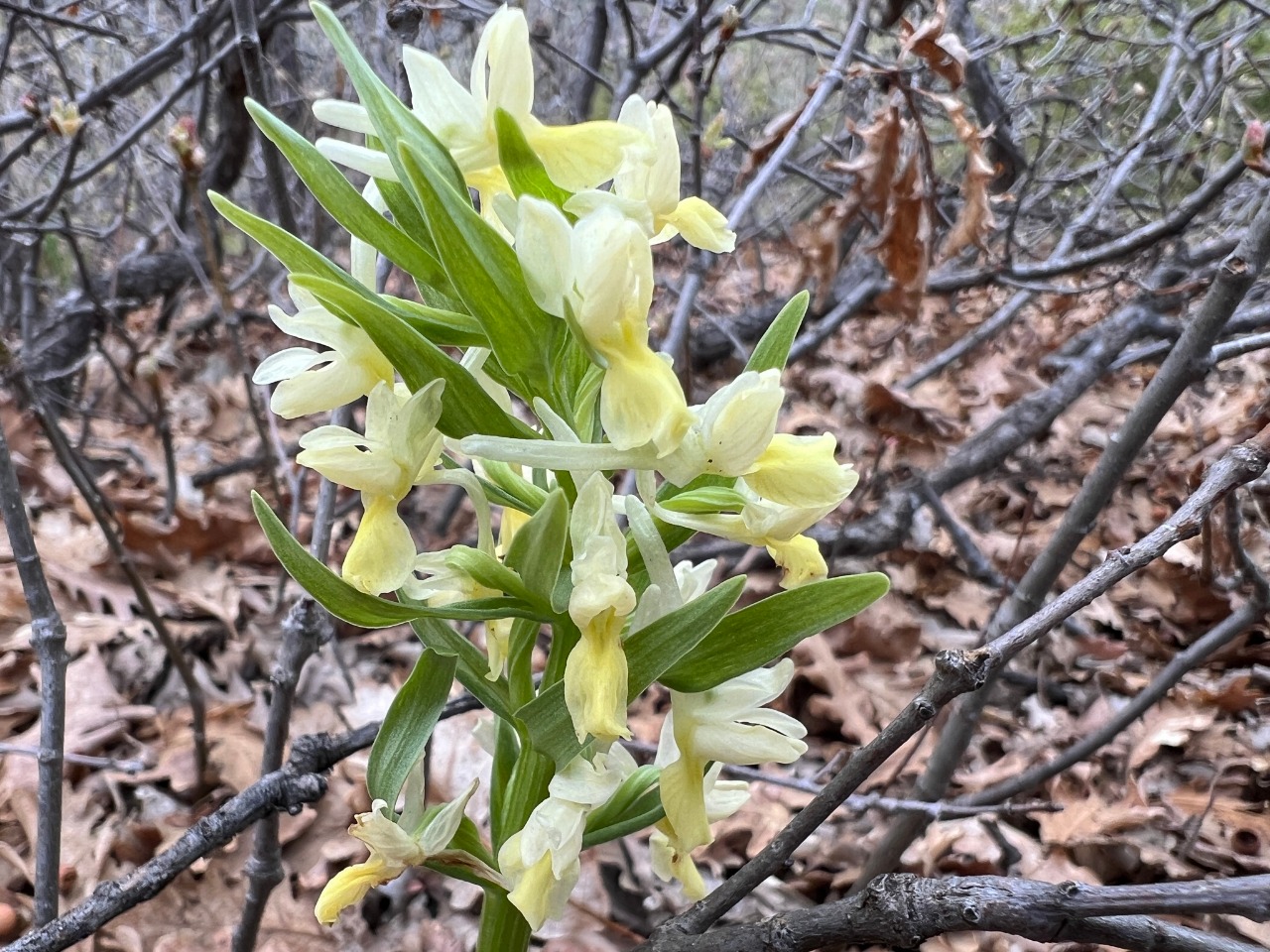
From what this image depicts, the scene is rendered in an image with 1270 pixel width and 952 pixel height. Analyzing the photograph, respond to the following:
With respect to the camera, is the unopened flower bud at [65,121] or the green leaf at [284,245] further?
the unopened flower bud at [65,121]

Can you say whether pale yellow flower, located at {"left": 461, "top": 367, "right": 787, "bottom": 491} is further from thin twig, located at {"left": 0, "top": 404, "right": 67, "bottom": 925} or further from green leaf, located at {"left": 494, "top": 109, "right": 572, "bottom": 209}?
thin twig, located at {"left": 0, "top": 404, "right": 67, "bottom": 925}

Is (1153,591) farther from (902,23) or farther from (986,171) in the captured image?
(902,23)

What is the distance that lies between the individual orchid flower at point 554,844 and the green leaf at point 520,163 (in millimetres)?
619

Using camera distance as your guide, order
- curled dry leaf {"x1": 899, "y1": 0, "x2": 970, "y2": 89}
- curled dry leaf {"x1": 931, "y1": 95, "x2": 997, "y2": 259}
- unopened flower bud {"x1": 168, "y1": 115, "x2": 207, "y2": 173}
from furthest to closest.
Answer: curled dry leaf {"x1": 931, "y1": 95, "x2": 997, "y2": 259} → curled dry leaf {"x1": 899, "y1": 0, "x2": 970, "y2": 89} → unopened flower bud {"x1": 168, "y1": 115, "x2": 207, "y2": 173}

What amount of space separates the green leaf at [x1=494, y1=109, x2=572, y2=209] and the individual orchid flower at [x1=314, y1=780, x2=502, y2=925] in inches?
25.5

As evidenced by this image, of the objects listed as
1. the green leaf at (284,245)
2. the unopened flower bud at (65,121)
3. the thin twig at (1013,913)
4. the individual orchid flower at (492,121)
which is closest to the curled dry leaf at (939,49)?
the individual orchid flower at (492,121)

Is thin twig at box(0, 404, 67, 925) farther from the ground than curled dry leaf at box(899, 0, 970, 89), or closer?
closer

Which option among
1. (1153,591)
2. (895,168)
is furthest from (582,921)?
(895,168)

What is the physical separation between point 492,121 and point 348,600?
534 mm

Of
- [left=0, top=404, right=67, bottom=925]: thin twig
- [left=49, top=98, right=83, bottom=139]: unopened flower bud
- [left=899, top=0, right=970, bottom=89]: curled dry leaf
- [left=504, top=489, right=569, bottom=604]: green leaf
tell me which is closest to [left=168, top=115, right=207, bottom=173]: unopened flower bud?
[left=49, top=98, right=83, bottom=139]: unopened flower bud

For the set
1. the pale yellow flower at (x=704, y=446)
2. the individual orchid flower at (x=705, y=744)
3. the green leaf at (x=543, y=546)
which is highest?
the pale yellow flower at (x=704, y=446)

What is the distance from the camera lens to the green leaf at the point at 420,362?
2.59 feet

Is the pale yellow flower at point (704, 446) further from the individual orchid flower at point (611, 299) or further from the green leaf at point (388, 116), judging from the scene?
the green leaf at point (388, 116)

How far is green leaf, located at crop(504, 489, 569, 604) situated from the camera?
0.84 meters
